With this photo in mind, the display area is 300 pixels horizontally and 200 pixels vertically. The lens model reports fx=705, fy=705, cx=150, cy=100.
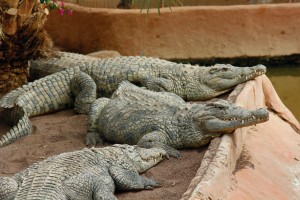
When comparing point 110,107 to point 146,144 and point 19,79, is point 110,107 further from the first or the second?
point 19,79

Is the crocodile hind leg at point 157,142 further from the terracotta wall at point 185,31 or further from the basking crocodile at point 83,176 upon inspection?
the terracotta wall at point 185,31

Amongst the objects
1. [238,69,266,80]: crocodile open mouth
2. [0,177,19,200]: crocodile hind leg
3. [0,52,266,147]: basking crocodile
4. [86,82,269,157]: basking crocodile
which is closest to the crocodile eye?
[0,52,266,147]: basking crocodile

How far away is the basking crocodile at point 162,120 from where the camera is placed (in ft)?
18.0

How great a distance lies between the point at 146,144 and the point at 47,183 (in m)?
1.32

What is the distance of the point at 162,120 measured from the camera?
5.81m

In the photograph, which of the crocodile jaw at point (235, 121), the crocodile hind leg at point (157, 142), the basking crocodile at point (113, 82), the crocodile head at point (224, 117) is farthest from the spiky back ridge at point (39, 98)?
the crocodile jaw at point (235, 121)

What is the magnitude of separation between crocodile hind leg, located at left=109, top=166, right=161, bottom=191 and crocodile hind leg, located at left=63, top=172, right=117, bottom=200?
0.18 m

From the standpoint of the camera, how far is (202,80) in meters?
7.38

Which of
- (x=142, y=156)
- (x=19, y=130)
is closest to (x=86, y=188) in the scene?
(x=142, y=156)

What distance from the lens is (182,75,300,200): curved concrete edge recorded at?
4.42 meters

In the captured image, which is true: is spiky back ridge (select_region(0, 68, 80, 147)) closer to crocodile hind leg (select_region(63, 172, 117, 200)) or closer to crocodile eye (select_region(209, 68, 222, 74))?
crocodile eye (select_region(209, 68, 222, 74))

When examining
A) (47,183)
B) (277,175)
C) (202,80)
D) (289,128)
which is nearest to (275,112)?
(289,128)

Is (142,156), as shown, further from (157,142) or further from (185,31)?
(185,31)

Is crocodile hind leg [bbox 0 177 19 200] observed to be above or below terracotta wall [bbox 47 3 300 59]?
above
